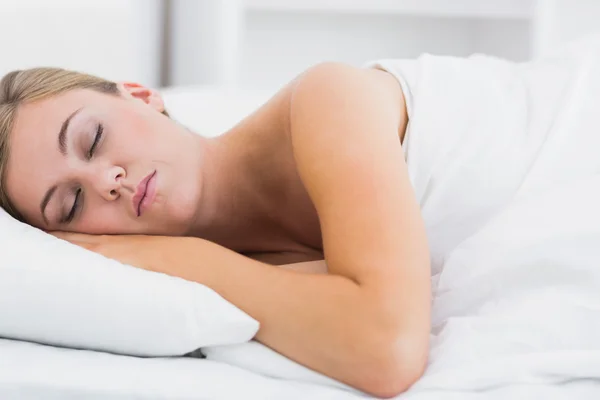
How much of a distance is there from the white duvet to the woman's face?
10.9 inches

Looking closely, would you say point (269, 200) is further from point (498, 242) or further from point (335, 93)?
point (498, 242)

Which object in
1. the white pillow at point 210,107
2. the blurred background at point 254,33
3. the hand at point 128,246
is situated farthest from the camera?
the blurred background at point 254,33

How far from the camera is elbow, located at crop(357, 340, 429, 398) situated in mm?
779

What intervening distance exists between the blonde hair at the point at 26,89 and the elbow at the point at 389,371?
605 mm

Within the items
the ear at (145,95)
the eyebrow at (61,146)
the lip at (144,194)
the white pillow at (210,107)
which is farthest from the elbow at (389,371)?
the white pillow at (210,107)

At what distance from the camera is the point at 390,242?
838 millimetres

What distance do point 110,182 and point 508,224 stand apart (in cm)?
54

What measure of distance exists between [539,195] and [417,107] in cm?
23

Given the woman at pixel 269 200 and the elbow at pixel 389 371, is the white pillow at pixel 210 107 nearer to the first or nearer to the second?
the woman at pixel 269 200

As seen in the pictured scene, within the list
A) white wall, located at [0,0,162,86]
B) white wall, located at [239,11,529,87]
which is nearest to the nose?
white wall, located at [0,0,162,86]

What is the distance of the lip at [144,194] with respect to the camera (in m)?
1.05

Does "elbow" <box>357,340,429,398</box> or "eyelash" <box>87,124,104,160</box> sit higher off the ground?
"eyelash" <box>87,124,104,160</box>

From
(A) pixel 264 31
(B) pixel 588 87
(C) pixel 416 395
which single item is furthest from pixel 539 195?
(A) pixel 264 31

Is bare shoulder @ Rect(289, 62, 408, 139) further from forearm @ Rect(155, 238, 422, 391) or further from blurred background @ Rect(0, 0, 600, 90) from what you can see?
blurred background @ Rect(0, 0, 600, 90)
